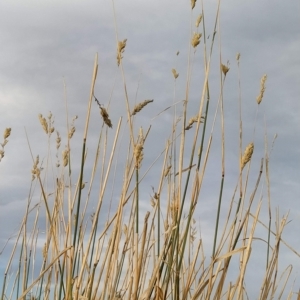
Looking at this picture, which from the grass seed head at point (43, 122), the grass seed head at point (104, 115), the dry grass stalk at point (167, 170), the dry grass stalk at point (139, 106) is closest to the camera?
the grass seed head at point (104, 115)

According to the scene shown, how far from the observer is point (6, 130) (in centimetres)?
269

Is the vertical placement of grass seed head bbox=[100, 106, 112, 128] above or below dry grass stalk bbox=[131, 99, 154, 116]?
below

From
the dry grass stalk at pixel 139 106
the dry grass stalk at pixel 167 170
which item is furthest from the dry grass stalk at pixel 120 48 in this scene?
the dry grass stalk at pixel 167 170

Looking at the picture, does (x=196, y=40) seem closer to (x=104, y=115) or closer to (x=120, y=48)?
(x=120, y=48)

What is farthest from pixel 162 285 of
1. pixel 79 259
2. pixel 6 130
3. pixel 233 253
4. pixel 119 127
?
pixel 6 130

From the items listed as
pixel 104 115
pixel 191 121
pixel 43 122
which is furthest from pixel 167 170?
pixel 43 122

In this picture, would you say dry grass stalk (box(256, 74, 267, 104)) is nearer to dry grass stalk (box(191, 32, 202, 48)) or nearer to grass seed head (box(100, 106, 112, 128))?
dry grass stalk (box(191, 32, 202, 48))

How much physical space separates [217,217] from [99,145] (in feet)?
1.66

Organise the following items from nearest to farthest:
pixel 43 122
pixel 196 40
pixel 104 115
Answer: pixel 104 115 < pixel 196 40 < pixel 43 122

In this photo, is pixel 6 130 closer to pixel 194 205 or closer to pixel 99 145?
pixel 99 145

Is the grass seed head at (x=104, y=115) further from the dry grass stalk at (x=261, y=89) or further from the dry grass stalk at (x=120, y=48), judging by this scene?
the dry grass stalk at (x=261, y=89)

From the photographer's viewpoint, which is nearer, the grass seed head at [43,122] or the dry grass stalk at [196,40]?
the dry grass stalk at [196,40]

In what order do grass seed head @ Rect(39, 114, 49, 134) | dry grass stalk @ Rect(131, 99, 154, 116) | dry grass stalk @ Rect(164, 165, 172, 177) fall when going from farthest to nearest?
grass seed head @ Rect(39, 114, 49, 134) → dry grass stalk @ Rect(164, 165, 172, 177) → dry grass stalk @ Rect(131, 99, 154, 116)

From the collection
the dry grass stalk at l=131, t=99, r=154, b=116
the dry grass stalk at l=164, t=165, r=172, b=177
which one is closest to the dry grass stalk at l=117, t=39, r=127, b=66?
the dry grass stalk at l=131, t=99, r=154, b=116
